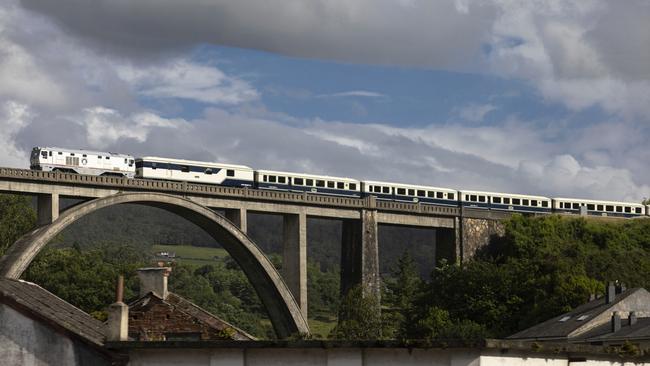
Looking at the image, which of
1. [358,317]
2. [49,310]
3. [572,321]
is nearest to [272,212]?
[358,317]

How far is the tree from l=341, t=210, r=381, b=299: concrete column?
9.24 feet

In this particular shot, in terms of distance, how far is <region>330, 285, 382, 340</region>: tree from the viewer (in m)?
95.6

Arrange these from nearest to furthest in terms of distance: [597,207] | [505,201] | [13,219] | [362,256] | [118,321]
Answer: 1. [118,321]
2. [362,256]
3. [505,201]
4. [597,207]
5. [13,219]

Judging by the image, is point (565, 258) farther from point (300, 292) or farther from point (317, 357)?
point (317, 357)

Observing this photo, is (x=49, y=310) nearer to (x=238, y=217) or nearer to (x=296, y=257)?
(x=238, y=217)

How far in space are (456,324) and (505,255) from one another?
63.3ft

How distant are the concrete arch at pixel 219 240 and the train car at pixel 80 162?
3.61 metres

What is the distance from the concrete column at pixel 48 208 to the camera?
89062 mm

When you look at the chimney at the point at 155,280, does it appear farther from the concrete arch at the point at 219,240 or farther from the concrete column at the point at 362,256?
the concrete column at the point at 362,256

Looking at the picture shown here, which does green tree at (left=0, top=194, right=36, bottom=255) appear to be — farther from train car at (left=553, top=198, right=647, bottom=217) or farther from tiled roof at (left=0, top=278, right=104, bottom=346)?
tiled roof at (left=0, top=278, right=104, bottom=346)

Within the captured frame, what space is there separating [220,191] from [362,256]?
13.4 m

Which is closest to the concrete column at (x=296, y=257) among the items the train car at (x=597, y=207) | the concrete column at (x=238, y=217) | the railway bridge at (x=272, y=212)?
the railway bridge at (x=272, y=212)

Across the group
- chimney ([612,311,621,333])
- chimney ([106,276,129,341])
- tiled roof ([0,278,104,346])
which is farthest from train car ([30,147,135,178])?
chimney ([106,276,129,341])

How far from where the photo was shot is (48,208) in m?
89.8
